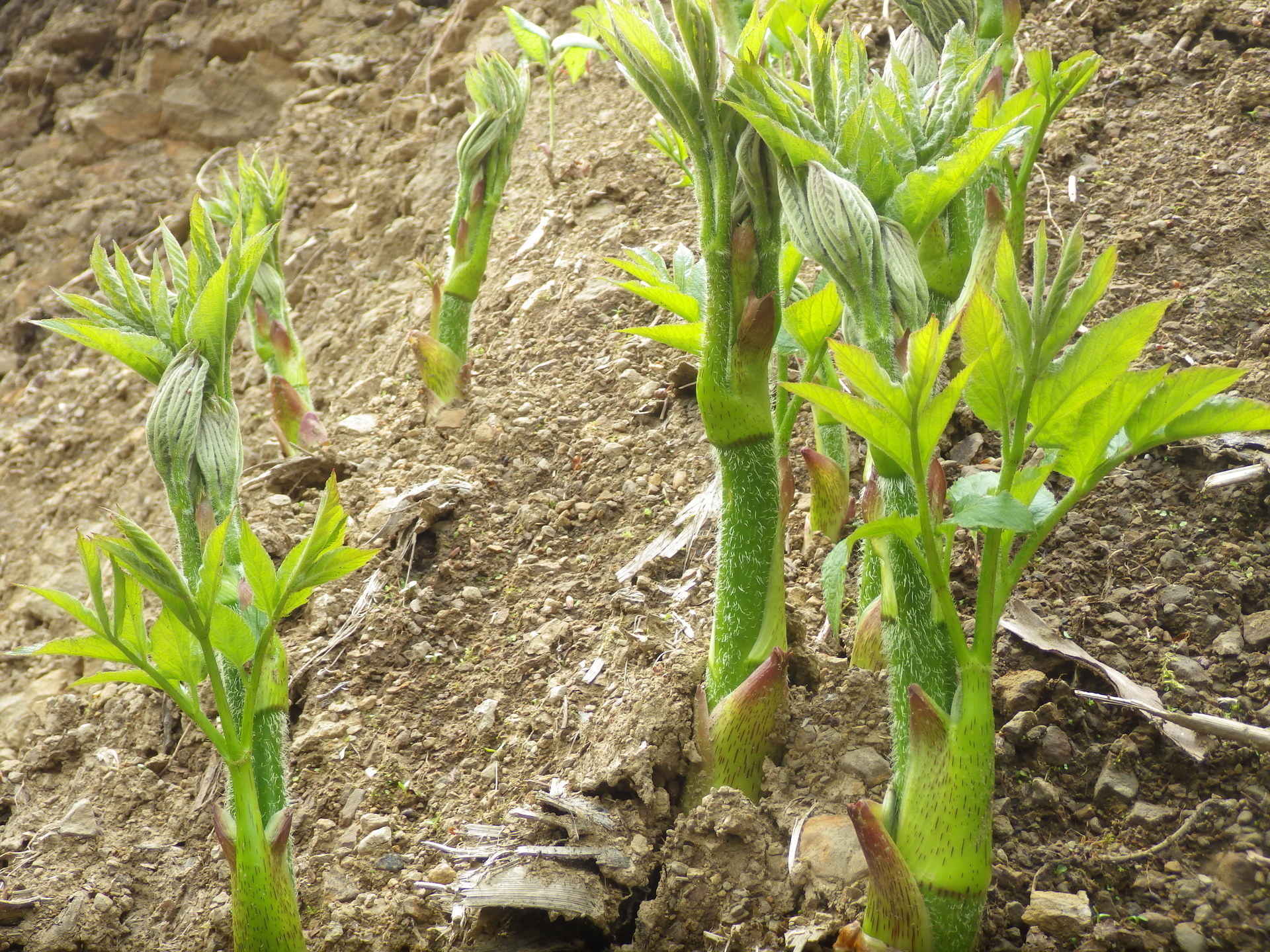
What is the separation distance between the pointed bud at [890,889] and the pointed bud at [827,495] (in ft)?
2.22

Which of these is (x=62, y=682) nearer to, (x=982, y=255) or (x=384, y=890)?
(x=384, y=890)

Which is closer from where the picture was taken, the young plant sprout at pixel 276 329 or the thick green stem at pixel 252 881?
the thick green stem at pixel 252 881

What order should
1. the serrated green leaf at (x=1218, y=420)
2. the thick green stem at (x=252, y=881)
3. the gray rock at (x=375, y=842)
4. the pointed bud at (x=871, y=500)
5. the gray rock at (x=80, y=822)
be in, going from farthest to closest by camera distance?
1. the gray rock at (x=80, y=822)
2. the gray rock at (x=375, y=842)
3. the pointed bud at (x=871, y=500)
4. the thick green stem at (x=252, y=881)
5. the serrated green leaf at (x=1218, y=420)

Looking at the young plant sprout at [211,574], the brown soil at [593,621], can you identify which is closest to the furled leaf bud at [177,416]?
the young plant sprout at [211,574]

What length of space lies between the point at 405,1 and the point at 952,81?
3870 millimetres

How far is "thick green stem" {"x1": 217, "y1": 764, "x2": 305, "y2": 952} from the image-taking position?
1.30 m

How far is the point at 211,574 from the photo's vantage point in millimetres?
1225

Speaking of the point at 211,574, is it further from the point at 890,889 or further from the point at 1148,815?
the point at 1148,815

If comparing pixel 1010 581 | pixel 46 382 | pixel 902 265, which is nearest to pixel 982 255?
pixel 902 265

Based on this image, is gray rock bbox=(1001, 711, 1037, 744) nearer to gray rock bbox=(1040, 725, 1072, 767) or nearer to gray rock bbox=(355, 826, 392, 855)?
gray rock bbox=(1040, 725, 1072, 767)

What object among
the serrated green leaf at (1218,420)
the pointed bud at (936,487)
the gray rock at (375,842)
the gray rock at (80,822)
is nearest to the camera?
the serrated green leaf at (1218,420)

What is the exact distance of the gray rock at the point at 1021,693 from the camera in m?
1.36

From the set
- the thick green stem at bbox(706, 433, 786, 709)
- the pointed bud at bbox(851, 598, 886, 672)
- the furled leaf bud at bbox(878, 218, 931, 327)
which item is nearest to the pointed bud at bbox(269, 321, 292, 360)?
the thick green stem at bbox(706, 433, 786, 709)

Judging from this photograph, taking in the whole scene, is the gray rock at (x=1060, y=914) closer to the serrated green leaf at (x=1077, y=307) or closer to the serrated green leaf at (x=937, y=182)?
the serrated green leaf at (x=1077, y=307)
